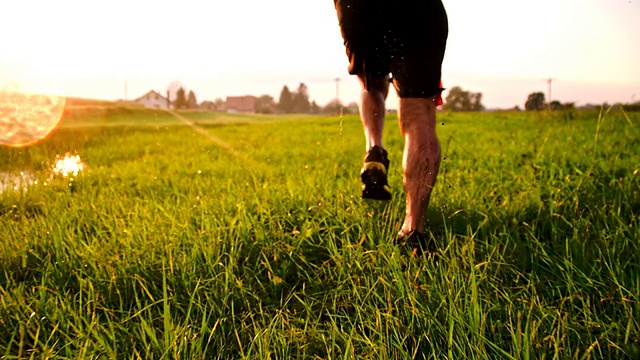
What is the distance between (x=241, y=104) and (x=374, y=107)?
107137 mm

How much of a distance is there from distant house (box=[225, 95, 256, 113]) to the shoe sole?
103056 mm

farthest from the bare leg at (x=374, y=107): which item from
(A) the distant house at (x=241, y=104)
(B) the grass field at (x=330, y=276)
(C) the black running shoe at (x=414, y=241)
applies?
(A) the distant house at (x=241, y=104)

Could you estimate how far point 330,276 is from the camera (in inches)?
73.8

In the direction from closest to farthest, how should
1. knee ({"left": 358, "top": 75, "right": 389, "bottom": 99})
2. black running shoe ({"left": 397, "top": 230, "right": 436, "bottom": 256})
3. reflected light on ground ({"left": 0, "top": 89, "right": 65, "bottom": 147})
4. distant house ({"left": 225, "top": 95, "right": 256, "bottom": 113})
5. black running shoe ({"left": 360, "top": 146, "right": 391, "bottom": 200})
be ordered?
black running shoe ({"left": 397, "top": 230, "right": 436, "bottom": 256}) → black running shoe ({"left": 360, "top": 146, "right": 391, "bottom": 200}) → knee ({"left": 358, "top": 75, "right": 389, "bottom": 99}) → reflected light on ground ({"left": 0, "top": 89, "right": 65, "bottom": 147}) → distant house ({"left": 225, "top": 95, "right": 256, "bottom": 113})

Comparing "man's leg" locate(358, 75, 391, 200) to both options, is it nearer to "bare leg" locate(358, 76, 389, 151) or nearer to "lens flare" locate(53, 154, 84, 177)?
"bare leg" locate(358, 76, 389, 151)

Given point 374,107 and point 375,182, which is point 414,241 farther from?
point 374,107

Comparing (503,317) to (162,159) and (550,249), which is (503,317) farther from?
(162,159)

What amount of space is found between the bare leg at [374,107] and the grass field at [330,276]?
41 centimetres

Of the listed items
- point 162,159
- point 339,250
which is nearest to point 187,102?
point 162,159

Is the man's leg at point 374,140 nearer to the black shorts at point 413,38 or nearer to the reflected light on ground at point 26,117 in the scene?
the black shorts at point 413,38

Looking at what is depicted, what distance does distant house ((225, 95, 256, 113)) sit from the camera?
105 meters

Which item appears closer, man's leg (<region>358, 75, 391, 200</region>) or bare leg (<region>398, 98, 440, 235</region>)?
bare leg (<region>398, 98, 440, 235</region>)

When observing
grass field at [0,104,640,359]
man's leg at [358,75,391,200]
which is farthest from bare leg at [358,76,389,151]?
grass field at [0,104,640,359]

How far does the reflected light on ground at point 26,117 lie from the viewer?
8264 millimetres
